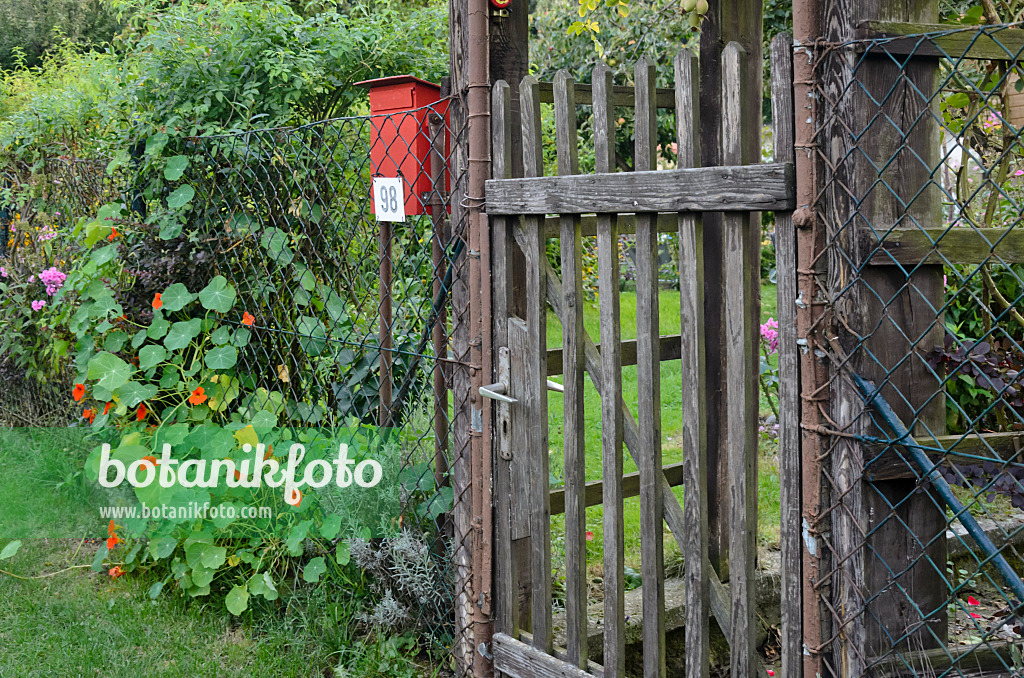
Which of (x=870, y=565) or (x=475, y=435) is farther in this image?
(x=475, y=435)

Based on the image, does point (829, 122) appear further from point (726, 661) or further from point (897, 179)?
point (726, 661)

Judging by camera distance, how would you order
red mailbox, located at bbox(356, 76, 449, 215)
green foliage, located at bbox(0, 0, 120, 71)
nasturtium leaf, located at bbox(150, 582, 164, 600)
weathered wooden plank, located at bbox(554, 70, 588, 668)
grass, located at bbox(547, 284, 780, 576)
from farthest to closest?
green foliage, located at bbox(0, 0, 120, 71) < grass, located at bbox(547, 284, 780, 576) < nasturtium leaf, located at bbox(150, 582, 164, 600) < red mailbox, located at bbox(356, 76, 449, 215) < weathered wooden plank, located at bbox(554, 70, 588, 668)

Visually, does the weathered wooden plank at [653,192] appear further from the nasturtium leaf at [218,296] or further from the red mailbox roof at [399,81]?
the nasturtium leaf at [218,296]

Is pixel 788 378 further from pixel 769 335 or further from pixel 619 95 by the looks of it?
pixel 769 335

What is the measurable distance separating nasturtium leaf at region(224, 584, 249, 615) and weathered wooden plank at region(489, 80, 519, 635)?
1.15 metres

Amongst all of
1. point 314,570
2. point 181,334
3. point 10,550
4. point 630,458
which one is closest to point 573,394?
point 314,570

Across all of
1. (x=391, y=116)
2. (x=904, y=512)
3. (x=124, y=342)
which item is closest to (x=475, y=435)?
(x=391, y=116)

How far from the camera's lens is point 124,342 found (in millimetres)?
4164

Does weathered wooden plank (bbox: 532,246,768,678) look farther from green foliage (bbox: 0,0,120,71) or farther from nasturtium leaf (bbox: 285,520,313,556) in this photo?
green foliage (bbox: 0,0,120,71)

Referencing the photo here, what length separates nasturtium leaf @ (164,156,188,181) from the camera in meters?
3.98

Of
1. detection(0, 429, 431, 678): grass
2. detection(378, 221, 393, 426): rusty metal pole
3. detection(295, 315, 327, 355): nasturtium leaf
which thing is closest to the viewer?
detection(0, 429, 431, 678): grass

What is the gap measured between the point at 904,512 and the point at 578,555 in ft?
3.18

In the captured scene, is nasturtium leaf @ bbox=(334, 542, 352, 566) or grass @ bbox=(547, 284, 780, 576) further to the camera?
grass @ bbox=(547, 284, 780, 576)

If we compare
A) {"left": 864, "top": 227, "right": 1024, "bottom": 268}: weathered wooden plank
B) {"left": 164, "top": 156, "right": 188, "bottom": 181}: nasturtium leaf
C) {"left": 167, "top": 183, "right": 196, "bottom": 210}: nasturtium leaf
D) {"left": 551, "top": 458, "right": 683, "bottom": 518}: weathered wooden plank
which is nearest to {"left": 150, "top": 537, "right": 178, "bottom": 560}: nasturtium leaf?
{"left": 167, "top": 183, "right": 196, "bottom": 210}: nasturtium leaf
